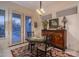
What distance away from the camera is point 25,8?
208 cm

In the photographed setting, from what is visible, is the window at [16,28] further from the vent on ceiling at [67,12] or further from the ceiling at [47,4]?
the vent on ceiling at [67,12]

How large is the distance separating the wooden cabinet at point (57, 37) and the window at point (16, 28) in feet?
1.54

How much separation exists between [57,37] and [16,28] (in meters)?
0.79

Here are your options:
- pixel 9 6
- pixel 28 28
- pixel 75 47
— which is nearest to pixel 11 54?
pixel 28 28

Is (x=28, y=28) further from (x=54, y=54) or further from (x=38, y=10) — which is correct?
(x=54, y=54)

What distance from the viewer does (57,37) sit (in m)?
2.10

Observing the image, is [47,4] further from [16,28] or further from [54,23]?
[16,28]

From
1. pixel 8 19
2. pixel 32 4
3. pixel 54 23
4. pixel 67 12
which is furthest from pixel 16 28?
pixel 67 12

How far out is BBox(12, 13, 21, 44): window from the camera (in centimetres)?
208

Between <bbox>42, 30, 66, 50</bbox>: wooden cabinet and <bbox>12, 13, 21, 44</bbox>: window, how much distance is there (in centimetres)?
47

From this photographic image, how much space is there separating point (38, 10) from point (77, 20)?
0.74 meters

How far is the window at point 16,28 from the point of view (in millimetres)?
2076

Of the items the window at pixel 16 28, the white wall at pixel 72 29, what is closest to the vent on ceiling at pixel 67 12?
the white wall at pixel 72 29

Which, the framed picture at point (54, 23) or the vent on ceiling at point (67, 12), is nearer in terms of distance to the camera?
the vent on ceiling at point (67, 12)
